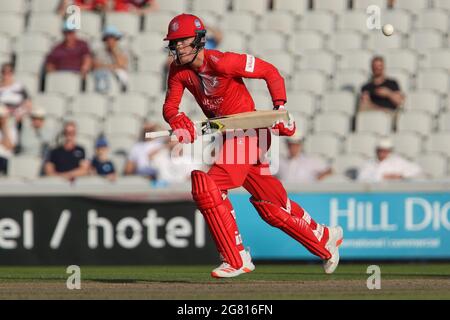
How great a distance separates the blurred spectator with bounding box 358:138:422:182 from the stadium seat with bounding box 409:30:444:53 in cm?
258

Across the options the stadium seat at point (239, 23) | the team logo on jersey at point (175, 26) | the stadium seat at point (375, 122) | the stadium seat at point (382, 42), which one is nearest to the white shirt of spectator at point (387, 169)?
the stadium seat at point (375, 122)

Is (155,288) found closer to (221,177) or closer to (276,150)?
(221,177)

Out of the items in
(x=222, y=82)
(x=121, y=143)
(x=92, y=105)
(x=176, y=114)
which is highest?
(x=222, y=82)

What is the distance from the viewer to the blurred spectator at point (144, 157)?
1415cm

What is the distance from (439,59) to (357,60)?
1056 mm

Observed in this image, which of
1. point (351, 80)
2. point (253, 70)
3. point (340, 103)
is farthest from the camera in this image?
point (351, 80)

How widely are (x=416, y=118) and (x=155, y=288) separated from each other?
7017mm

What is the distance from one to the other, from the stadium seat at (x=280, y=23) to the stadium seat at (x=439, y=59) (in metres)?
1.94

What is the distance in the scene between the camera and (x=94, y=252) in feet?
42.9

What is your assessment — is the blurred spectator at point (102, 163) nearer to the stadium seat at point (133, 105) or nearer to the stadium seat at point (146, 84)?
the stadium seat at point (133, 105)

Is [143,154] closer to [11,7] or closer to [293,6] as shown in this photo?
[293,6]

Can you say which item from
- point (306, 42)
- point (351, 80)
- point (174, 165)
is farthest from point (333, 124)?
point (174, 165)

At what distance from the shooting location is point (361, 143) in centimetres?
1462

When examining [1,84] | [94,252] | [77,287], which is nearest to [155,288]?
[77,287]
